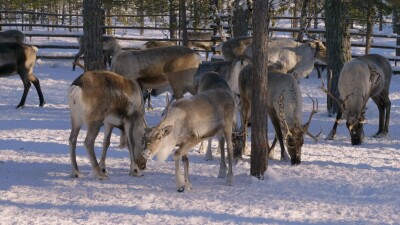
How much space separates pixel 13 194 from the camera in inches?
259

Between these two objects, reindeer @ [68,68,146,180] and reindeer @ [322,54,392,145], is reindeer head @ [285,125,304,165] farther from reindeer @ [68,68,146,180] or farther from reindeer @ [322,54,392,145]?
reindeer @ [68,68,146,180]

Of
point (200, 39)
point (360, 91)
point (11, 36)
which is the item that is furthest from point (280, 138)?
point (200, 39)

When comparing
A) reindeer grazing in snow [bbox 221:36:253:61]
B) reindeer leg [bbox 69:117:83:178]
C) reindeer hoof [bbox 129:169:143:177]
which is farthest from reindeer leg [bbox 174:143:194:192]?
reindeer grazing in snow [bbox 221:36:253:61]

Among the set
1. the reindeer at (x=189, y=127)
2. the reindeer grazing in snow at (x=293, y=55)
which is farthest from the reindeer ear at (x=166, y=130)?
the reindeer grazing in snow at (x=293, y=55)

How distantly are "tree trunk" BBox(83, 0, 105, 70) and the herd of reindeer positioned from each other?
1.60ft

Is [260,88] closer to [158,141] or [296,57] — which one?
[158,141]

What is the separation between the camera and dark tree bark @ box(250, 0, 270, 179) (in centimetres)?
705

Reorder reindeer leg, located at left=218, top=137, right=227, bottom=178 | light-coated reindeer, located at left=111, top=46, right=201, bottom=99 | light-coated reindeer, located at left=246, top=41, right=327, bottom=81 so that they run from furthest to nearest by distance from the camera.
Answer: light-coated reindeer, located at left=246, top=41, right=327, bottom=81
light-coated reindeer, located at left=111, top=46, right=201, bottom=99
reindeer leg, located at left=218, top=137, right=227, bottom=178

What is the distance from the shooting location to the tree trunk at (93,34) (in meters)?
11.2

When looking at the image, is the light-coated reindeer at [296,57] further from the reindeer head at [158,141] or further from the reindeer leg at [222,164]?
the reindeer head at [158,141]

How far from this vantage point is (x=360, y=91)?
10023mm

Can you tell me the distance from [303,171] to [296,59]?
18.2 feet

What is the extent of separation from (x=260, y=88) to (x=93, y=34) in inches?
198

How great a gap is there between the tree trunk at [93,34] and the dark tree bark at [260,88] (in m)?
4.79
